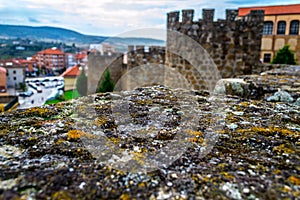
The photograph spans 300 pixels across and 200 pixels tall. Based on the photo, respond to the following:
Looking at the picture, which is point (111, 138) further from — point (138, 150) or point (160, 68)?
point (160, 68)

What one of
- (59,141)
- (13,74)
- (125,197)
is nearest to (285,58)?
(59,141)

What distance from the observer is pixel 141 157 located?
1.19 meters

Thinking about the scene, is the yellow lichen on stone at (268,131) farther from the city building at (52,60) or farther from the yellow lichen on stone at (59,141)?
the city building at (52,60)

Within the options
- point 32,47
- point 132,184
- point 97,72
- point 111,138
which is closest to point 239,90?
point 111,138

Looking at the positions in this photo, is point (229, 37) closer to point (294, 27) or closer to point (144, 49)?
point (144, 49)

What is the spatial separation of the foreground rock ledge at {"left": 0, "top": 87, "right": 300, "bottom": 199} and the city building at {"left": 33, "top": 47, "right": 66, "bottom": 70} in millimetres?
79933

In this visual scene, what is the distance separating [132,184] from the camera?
980 millimetres

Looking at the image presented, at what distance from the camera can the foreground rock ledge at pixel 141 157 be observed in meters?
0.94

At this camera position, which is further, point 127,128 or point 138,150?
point 127,128

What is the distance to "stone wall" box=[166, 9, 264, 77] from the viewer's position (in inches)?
263

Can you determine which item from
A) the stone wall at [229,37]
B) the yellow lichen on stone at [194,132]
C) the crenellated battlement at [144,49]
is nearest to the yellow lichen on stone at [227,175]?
the yellow lichen on stone at [194,132]

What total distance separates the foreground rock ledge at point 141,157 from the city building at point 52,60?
7993cm

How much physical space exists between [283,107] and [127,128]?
1.34 metres

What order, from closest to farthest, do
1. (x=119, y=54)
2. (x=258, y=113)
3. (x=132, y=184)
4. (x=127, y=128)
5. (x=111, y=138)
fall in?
(x=132, y=184), (x=111, y=138), (x=127, y=128), (x=258, y=113), (x=119, y=54)
